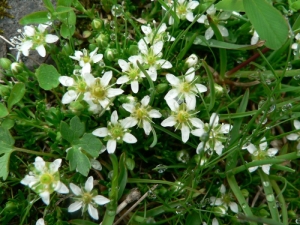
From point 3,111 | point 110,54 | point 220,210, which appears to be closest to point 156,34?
point 110,54

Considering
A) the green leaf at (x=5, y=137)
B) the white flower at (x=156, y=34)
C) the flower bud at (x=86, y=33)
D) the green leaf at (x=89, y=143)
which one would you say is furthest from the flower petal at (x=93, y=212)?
the flower bud at (x=86, y=33)

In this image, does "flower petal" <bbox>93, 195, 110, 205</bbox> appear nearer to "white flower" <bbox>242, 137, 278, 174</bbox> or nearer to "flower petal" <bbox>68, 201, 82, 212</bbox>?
"flower petal" <bbox>68, 201, 82, 212</bbox>

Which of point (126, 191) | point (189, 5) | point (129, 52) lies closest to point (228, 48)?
point (189, 5)

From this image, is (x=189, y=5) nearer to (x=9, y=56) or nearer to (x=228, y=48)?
(x=228, y=48)

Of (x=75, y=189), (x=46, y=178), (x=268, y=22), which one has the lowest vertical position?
(x=75, y=189)

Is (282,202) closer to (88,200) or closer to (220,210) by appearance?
(220,210)

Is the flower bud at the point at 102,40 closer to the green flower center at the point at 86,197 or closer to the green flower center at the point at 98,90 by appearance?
the green flower center at the point at 98,90

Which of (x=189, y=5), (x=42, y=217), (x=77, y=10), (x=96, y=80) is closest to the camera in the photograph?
(x=96, y=80)
